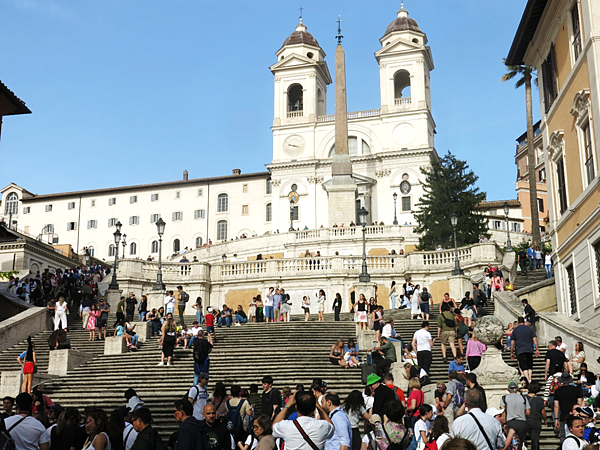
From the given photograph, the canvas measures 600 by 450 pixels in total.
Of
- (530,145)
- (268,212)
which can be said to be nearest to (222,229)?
(268,212)

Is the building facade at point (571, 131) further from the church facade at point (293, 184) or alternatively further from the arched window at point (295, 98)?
the arched window at point (295, 98)

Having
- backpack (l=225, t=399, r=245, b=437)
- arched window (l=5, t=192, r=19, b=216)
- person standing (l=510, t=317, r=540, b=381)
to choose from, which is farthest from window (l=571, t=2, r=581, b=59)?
arched window (l=5, t=192, r=19, b=216)

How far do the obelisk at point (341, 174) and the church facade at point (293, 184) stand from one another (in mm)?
6236

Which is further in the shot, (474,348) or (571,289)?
(571,289)

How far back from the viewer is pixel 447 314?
1997 cm

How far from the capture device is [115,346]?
2281 centimetres

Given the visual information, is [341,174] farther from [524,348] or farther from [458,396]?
[458,396]

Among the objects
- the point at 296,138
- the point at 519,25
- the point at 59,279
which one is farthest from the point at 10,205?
the point at 519,25

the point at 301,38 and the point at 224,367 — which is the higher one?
A: the point at 301,38

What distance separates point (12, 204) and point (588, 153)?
82.5 metres

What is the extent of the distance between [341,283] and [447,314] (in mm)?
15893

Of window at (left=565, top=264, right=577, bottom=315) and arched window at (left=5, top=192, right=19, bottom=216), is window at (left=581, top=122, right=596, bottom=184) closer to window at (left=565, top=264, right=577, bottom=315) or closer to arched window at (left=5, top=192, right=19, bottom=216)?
window at (left=565, top=264, right=577, bottom=315)

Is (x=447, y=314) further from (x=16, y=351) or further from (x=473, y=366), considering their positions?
(x=16, y=351)

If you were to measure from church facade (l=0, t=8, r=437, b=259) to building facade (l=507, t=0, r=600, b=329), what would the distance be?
45.7 metres
